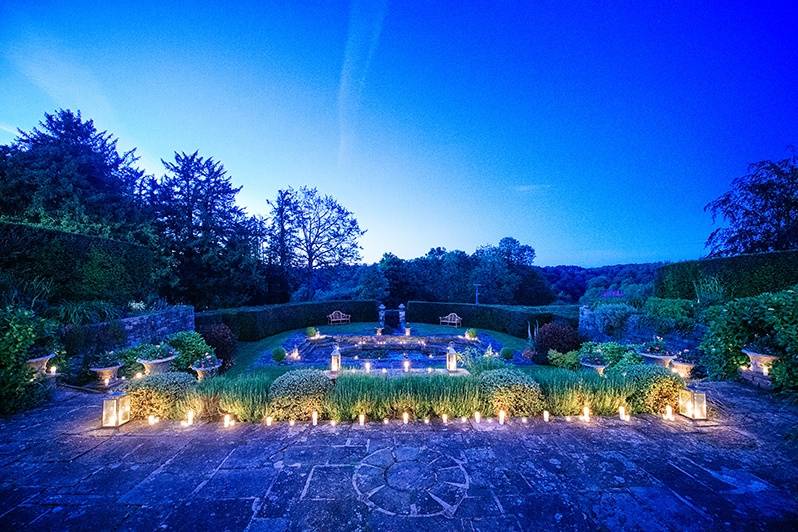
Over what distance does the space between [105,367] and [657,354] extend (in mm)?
10472

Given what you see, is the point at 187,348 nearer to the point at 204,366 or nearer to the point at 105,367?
the point at 204,366

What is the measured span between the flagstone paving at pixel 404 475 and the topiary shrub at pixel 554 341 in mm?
6256

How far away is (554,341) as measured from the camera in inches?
393

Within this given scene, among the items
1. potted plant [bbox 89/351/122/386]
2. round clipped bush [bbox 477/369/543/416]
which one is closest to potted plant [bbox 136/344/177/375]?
potted plant [bbox 89/351/122/386]

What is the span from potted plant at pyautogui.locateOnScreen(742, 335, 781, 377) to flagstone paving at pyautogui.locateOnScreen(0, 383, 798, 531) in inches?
49.2

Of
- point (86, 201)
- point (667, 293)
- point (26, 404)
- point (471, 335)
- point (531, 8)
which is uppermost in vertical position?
point (531, 8)

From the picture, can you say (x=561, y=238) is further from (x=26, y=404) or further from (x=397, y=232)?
(x=26, y=404)

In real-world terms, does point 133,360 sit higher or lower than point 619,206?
lower

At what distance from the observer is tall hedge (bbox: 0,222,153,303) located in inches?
273

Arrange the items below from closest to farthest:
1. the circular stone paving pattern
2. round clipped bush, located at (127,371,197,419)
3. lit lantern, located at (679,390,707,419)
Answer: the circular stone paving pattern
lit lantern, located at (679,390,707,419)
round clipped bush, located at (127,371,197,419)

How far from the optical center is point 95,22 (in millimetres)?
7438

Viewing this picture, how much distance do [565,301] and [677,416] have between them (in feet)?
93.6

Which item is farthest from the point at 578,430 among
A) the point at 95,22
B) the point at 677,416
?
the point at 95,22

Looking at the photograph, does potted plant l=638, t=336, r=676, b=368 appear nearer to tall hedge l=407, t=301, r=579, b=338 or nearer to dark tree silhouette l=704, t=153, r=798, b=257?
tall hedge l=407, t=301, r=579, b=338
